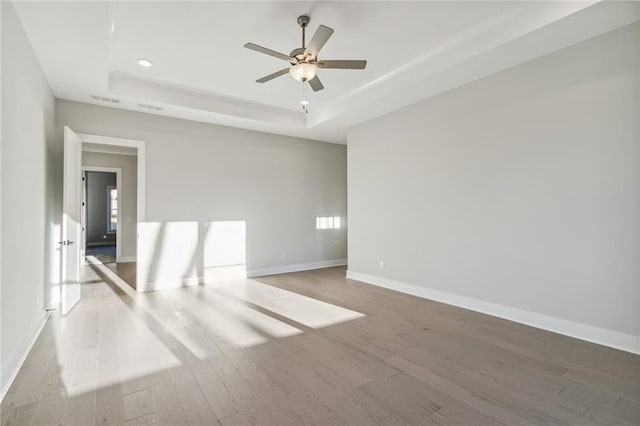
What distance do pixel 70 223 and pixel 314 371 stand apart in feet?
12.3

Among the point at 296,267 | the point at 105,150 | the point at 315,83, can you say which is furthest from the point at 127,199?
the point at 315,83

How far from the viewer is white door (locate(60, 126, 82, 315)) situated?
3.89 meters

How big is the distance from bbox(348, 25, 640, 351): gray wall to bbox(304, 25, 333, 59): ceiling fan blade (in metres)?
2.30

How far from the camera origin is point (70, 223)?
409 cm

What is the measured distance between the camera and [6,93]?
2336 mm

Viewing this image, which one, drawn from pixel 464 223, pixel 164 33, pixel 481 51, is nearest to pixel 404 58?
pixel 481 51

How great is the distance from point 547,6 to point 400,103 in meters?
2.16

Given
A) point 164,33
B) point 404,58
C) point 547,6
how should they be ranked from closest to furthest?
point 547,6, point 164,33, point 404,58

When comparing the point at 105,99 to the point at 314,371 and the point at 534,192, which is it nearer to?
the point at 314,371

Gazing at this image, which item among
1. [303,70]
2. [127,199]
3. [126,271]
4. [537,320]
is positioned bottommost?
[126,271]

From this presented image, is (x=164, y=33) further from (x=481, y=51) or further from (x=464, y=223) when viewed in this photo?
(x=464, y=223)

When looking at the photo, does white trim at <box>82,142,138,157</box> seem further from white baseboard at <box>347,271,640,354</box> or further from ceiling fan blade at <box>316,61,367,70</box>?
white baseboard at <box>347,271,640,354</box>

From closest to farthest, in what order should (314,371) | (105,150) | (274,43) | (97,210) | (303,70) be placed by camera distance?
(314,371) < (303,70) < (274,43) < (105,150) < (97,210)

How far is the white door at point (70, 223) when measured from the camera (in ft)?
12.8
